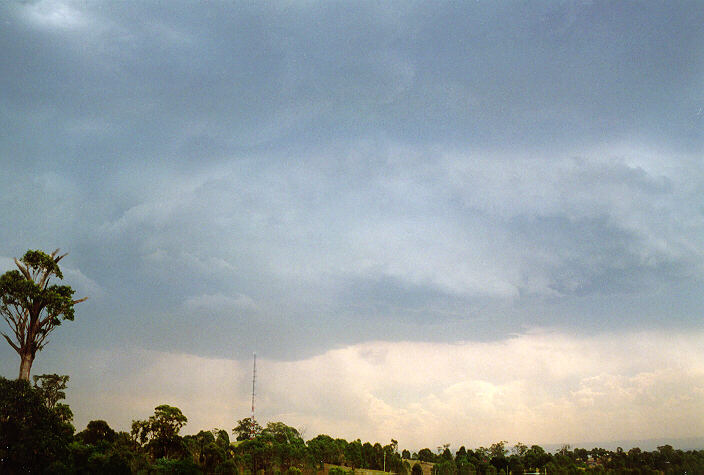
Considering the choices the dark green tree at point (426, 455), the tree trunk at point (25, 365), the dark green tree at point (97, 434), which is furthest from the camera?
the dark green tree at point (426, 455)

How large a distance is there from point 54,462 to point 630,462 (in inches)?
3487

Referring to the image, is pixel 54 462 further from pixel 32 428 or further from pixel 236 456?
pixel 236 456

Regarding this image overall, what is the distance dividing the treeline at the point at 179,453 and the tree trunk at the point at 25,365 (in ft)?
4.48

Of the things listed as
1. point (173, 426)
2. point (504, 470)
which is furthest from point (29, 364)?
point (504, 470)

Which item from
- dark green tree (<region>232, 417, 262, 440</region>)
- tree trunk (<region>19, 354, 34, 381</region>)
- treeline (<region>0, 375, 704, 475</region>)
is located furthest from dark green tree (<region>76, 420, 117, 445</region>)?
dark green tree (<region>232, 417, 262, 440</region>)

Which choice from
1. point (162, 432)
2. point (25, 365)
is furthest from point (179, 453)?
point (25, 365)

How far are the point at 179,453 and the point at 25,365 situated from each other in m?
17.6

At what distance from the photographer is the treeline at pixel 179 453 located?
121 feet

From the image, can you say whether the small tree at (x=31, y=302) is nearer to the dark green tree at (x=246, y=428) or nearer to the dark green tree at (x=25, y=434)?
the dark green tree at (x=25, y=434)

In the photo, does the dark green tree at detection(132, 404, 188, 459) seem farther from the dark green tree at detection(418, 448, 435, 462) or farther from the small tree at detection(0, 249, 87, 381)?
the dark green tree at detection(418, 448, 435, 462)

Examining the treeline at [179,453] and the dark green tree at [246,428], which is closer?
the treeline at [179,453]

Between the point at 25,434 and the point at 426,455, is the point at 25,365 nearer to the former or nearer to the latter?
the point at 25,434

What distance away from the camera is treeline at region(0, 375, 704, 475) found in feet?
121

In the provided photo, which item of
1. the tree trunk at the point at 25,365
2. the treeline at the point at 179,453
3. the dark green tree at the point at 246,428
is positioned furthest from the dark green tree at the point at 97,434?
the dark green tree at the point at 246,428
